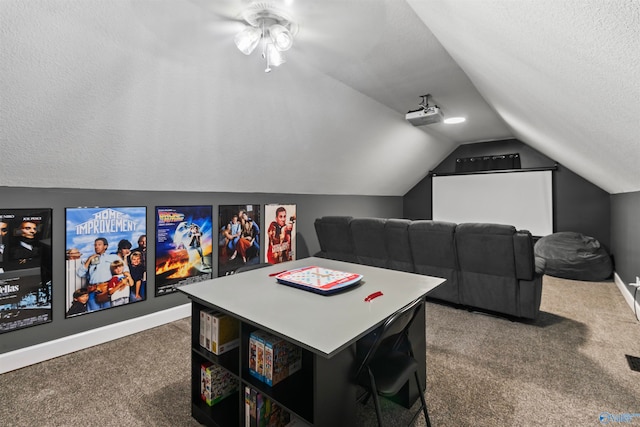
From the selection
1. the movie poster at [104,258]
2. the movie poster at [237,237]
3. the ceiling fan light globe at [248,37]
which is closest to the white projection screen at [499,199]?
the movie poster at [237,237]

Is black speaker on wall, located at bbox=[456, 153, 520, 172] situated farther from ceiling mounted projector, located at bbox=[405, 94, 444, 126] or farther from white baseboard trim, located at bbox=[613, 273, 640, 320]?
ceiling mounted projector, located at bbox=[405, 94, 444, 126]

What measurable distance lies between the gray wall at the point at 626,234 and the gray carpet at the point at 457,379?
31.1 inches

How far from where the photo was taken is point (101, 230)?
280 cm

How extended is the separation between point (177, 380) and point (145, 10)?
244cm

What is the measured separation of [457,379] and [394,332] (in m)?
0.87

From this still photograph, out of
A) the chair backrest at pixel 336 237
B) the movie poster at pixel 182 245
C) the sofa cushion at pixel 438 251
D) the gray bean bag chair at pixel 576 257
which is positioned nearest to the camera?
the movie poster at pixel 182 245

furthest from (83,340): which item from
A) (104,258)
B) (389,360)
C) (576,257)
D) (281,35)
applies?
(576,257)

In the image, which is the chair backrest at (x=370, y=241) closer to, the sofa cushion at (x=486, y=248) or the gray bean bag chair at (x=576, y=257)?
the sofa cushion at (x=486, y=248)

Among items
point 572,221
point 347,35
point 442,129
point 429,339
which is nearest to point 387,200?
point 442,129

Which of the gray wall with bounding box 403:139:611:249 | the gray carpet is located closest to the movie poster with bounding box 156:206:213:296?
the gray carpet

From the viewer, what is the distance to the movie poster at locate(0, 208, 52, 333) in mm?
2311

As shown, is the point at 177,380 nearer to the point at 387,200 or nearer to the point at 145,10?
the point at 145,10

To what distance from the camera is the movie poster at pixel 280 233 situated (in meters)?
4.35

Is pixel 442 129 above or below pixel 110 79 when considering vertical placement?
above
